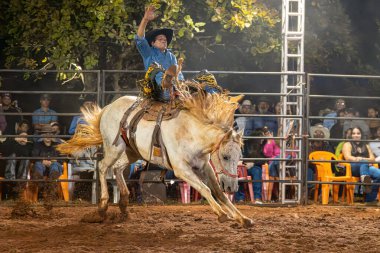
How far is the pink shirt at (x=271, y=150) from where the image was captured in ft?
34.5

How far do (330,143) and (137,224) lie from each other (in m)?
5.06

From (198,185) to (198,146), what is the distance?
453 mm

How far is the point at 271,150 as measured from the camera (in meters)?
10.5

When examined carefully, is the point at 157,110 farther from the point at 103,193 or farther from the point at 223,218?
the point at 223,218

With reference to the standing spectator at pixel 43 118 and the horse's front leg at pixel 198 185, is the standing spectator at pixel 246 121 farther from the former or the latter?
the horse's front leg at pixel 198 185

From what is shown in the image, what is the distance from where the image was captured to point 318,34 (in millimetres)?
13672

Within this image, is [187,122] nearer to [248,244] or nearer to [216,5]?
[248,244]

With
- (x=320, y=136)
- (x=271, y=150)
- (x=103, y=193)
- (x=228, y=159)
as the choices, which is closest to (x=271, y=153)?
(x=271, y=150)

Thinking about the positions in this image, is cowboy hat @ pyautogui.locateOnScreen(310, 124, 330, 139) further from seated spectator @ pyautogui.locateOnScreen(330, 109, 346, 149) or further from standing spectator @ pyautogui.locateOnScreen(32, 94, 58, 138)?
standing spectator @ pyautogui.locateOnScreen(32, 94, 58, 138)

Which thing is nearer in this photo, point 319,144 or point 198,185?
point 198,185

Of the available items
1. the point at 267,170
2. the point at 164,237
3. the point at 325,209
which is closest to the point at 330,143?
the point at 267,170

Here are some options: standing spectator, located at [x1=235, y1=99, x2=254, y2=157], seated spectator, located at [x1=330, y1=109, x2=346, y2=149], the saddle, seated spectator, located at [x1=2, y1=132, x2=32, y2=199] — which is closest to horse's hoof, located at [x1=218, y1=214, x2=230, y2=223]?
the saddle

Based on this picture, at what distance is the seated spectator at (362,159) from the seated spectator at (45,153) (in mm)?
4283

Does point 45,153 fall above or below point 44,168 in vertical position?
above
